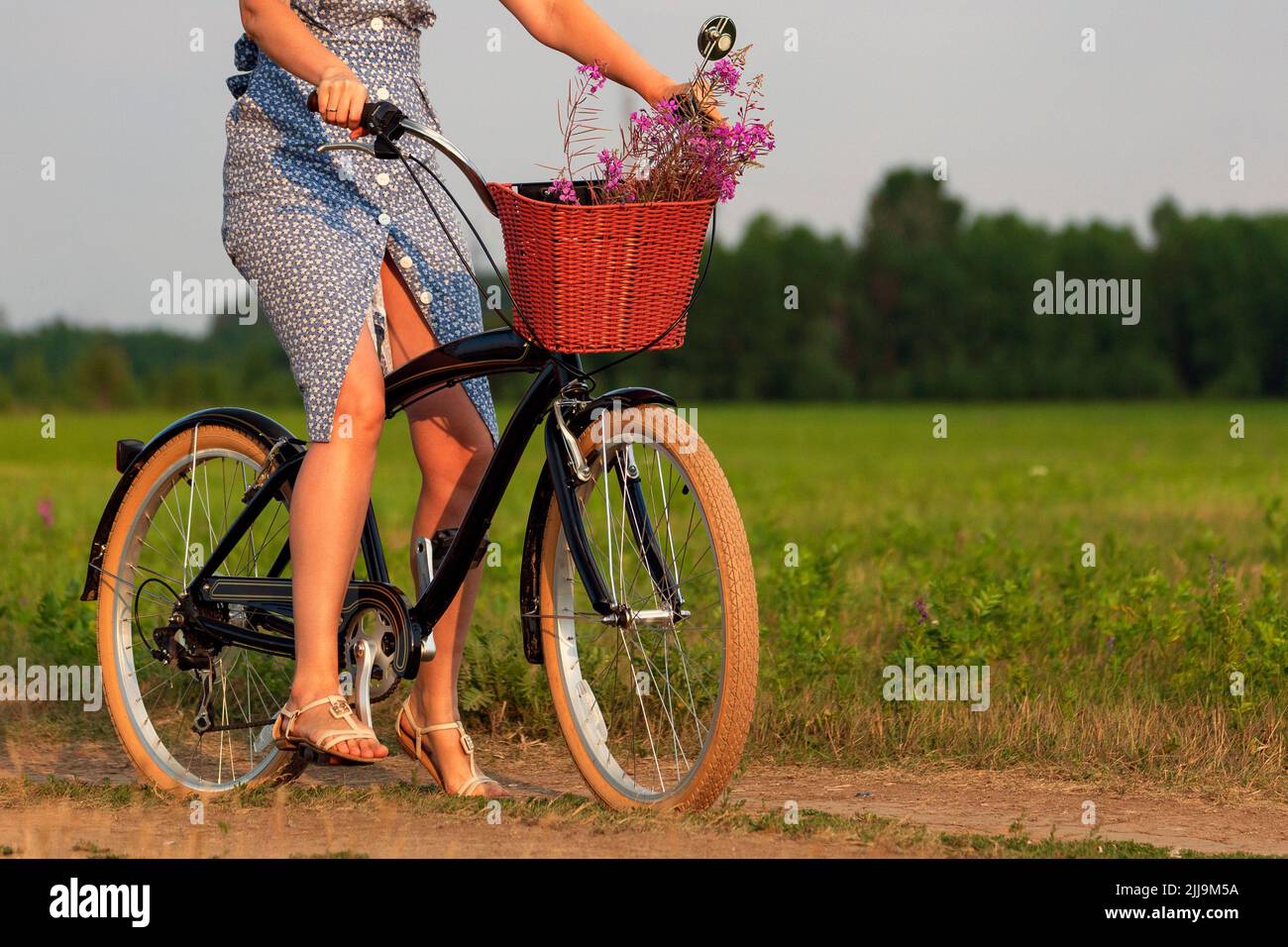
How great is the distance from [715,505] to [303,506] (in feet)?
3.44

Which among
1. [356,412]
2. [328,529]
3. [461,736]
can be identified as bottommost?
[461,736]

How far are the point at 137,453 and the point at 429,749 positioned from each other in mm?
1246

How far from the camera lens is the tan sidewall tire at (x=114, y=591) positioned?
4.78m

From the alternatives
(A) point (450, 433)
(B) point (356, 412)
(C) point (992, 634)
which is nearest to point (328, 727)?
(B) point (356, 412)

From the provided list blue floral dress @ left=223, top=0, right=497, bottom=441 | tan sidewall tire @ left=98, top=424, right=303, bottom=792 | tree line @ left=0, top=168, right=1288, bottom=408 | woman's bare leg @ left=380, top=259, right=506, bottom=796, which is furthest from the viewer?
tree line @ left=0, top=168, right=1288, bottom=408

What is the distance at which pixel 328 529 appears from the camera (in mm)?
4238

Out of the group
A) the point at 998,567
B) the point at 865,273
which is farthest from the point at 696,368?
the point at 998,567

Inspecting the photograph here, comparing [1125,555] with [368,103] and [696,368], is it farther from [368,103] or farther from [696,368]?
[696,368]

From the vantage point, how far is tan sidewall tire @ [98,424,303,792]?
4777mm

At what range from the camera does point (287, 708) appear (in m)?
4.26

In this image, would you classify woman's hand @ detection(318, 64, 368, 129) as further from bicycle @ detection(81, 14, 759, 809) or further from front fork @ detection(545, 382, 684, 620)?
front fork @ detection(545, 382, 684, 620)

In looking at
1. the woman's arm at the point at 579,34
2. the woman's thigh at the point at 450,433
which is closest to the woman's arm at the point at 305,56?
the woman's arm at the point at 579,34

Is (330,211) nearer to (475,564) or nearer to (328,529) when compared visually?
(328,529)

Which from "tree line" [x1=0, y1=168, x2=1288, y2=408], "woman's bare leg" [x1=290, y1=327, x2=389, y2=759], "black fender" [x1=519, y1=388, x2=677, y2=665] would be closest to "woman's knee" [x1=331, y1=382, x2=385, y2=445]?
"woman's bare leg" [x1=290, y1=327, x2=389, y2=759]
